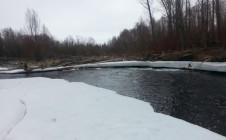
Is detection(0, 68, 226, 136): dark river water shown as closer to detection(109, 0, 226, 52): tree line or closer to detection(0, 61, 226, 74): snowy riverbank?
detection(0, 61, 226, 74): snowy riverbank

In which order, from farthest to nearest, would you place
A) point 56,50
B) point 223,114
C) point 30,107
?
point 56,50 < point 30,107 < point 223,114

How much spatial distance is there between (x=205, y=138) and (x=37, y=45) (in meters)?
42.5

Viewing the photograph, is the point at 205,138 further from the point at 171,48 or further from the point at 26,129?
the point at 171,48

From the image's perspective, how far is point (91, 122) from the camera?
709cm

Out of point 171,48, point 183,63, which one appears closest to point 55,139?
point 183,63

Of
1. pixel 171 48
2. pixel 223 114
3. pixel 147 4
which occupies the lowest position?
pixel 223 114

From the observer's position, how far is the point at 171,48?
2792 centimetres

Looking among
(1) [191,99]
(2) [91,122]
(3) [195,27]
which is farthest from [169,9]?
(2) [91,122]

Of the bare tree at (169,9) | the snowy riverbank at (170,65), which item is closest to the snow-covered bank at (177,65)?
the snowy riverbank at (170,65)

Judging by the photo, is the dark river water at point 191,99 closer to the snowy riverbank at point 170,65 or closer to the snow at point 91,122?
the snow at point 91,122

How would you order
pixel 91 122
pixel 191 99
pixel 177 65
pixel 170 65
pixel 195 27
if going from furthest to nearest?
pixel 195 27, pixel 170 65, pixel 177 65, pixel 191 99, pixel 91 122

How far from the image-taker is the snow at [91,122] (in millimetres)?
5978

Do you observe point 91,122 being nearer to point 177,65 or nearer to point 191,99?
point 191,99

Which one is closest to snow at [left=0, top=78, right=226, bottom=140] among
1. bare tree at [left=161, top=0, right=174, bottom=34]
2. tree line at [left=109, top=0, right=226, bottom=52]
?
tree line at [left=109, top=0, right=226, bottom=52]
